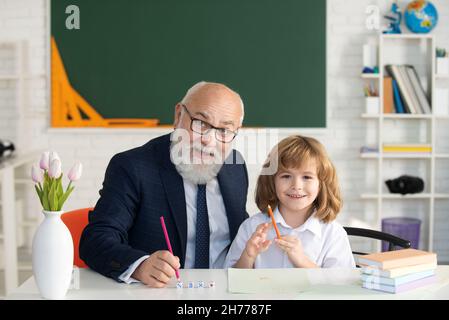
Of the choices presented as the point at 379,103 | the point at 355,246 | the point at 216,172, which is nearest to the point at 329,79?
the point at 379,103

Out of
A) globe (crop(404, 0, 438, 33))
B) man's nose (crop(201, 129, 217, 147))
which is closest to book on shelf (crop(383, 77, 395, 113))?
globe (crop(404, 0, 438, 33))

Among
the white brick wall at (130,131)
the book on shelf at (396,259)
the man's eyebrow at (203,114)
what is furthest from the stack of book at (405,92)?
the book on shelf at (396,259)

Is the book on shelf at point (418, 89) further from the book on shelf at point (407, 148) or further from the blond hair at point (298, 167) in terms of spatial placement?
the blond hair at point (298, 167)

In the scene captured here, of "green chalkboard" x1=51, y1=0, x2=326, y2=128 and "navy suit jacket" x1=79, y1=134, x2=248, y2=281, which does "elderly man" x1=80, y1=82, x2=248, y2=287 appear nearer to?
"navy suit jacket" x1=79, y1=134, x2=248, y2=281

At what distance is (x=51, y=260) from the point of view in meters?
1.70

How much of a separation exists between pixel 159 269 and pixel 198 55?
339cm

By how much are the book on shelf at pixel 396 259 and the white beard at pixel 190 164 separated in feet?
2.55

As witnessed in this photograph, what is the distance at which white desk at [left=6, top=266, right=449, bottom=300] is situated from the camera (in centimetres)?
175

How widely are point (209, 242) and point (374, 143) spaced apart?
302 cm

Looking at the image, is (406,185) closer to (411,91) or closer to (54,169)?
(411,91)

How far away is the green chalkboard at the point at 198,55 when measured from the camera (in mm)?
5059

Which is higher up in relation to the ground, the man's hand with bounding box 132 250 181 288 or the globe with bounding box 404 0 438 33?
the globe with bounding box 404 0 438 33

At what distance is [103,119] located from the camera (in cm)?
506

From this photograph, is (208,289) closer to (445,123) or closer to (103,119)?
(103,119)
